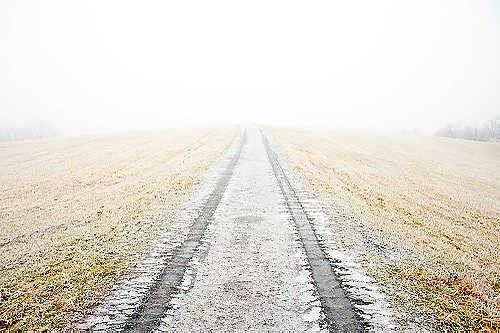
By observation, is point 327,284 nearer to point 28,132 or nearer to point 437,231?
point 437,231

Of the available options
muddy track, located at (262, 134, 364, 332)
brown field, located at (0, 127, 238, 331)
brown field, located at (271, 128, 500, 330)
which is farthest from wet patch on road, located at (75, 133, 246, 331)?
brown field, located at (271, 128, 500, 330)

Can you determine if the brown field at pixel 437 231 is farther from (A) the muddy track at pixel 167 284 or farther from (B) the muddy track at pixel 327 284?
(A) the muddy track at pixel 167 284

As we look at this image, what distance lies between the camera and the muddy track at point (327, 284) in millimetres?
4637

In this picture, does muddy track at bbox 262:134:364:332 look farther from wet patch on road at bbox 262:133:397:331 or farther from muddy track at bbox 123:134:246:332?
muddy track at bbox 123:134:246:332

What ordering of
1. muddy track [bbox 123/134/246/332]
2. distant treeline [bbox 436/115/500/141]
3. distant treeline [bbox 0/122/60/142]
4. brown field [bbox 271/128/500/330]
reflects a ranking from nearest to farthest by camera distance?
muddy track [bbox 123/134/246/332] → brown field [bbox 271/128/500/330] → distant treeline [bbox 0/122/60/142] → distant treeline [bbox 436/115/500/141]

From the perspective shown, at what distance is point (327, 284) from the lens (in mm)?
5668

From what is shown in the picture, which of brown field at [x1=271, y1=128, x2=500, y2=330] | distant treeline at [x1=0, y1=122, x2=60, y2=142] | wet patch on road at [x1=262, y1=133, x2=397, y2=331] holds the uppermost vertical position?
distant treeline at [x1=0, y1=122, x2=60, y2=142]

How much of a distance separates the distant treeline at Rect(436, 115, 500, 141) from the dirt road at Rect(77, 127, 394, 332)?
68.7 m

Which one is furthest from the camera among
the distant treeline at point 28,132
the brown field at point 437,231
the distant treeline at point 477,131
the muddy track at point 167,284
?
the distant treeline at point 477,131

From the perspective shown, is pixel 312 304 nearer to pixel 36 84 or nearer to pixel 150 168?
pixel 150 168

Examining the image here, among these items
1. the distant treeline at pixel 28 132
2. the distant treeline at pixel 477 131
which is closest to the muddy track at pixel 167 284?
the distant treeline at pixel 28 132

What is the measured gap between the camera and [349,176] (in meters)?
17.7

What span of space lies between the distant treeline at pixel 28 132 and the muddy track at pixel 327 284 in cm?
6409

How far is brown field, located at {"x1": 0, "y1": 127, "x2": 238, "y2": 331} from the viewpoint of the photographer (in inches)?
208
